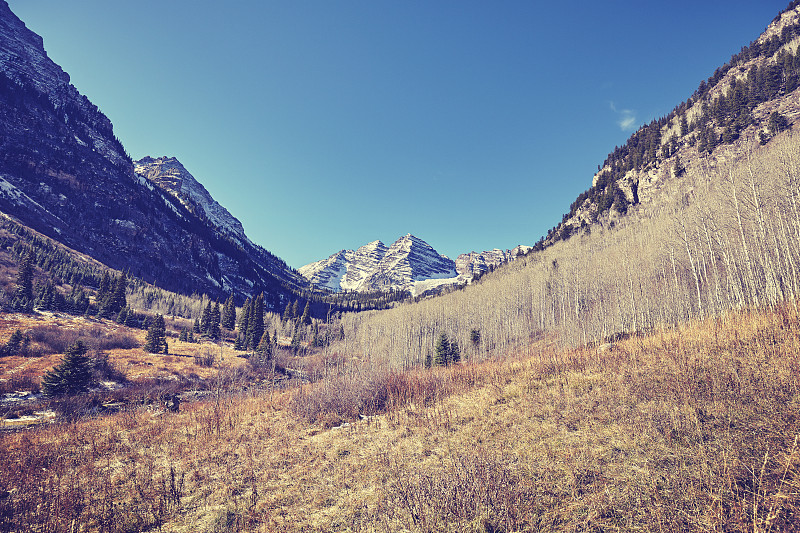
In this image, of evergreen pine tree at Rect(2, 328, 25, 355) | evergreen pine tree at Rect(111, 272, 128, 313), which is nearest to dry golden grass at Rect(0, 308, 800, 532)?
evergreen pine tree at Rect(2, 328, 25, 355)

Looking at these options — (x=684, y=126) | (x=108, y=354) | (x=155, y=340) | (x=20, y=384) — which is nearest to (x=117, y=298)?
(x=155, y=340)

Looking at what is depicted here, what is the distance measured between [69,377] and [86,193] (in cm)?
16811

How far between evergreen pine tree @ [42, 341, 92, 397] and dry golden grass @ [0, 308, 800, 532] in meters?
14.0

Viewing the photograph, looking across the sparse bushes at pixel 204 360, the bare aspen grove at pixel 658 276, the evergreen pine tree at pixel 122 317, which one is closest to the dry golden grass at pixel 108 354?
the sparse bushes at pixel 204 360

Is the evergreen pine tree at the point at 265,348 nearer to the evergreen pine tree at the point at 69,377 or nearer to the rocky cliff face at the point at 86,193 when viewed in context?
the evergreen pine tree at the point at 69,377

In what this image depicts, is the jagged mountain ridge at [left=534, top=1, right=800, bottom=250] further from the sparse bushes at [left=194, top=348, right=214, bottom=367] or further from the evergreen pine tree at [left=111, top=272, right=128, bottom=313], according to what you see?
the evergreen pine tree at [left=111, top=272, right=128, bottom=313]

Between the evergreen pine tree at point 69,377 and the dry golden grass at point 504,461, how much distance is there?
1400 centimetres

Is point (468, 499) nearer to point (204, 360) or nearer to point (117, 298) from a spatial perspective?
point (204, 360)

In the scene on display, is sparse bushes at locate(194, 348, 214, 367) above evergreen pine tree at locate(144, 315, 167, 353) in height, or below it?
below

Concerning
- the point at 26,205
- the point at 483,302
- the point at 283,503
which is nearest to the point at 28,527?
the point at 283,503

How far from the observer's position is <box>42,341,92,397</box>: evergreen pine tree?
22.5 m

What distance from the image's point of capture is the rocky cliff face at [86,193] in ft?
394

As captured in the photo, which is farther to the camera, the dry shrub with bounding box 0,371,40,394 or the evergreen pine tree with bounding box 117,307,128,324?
the evergreen pine tree with bounding box 117,307,128,324

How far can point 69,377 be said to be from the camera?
74.7ft
